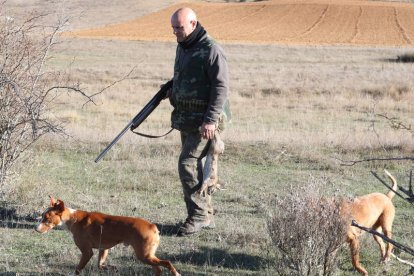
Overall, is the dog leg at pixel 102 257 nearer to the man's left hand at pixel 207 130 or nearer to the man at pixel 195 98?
the man at pixel 195 98

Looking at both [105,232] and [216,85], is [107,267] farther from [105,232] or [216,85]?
[216,85]

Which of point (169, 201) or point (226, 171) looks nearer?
point (169, 201)

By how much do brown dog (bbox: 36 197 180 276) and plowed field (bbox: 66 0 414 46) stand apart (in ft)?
158

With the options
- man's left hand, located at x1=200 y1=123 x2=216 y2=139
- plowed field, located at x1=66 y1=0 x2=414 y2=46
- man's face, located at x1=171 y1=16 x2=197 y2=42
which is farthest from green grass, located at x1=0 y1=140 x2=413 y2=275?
plowed field, located at x1=66 y1=0 x2=414 y2=46

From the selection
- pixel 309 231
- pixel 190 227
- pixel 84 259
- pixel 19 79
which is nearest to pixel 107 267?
pixel 84 259

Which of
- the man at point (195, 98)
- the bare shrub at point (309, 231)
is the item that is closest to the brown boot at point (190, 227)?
the man at point (195, 98)

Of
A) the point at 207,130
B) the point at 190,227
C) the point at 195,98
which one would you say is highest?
the point at 195,98

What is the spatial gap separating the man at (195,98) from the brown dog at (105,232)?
1.33 m

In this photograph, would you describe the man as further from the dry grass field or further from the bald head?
the dry grass field

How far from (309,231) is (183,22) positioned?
2341 millimetres

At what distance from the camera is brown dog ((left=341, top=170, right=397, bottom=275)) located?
5155 millimetres

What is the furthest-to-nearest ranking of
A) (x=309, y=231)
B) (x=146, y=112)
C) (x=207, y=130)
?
(x=146, y=112), (x=207, y=130), (x=309, y=231)

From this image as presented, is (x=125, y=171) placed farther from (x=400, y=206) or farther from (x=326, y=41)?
(x=326, y=41)

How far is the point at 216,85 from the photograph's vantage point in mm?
6195
